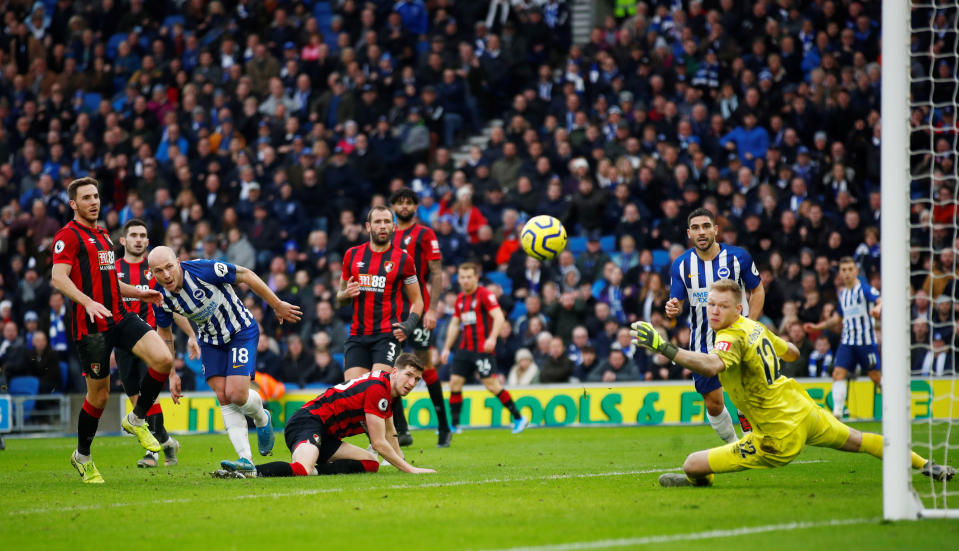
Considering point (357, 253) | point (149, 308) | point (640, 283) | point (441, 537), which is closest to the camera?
point (441, 537)

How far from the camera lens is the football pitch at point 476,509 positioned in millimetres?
6066

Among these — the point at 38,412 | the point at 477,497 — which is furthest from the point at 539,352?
the point at 477,497

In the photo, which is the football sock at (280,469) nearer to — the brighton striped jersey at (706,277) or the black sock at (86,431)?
the black sock at (86,431)

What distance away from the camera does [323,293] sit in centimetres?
1923

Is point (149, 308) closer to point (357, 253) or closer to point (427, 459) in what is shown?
point (357, 253)

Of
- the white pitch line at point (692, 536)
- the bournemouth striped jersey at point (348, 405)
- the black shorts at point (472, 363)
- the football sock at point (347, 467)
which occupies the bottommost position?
the football sock at point (347, 467)

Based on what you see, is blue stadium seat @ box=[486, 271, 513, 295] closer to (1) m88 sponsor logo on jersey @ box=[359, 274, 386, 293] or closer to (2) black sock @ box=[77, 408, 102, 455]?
(1) m88 sponsor logo on jersey @ box=[359, 274, 386, 293]

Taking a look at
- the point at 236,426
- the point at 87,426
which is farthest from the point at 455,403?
the point at 87,426

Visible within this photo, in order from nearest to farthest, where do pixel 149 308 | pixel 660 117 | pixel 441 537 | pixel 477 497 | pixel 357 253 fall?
pixel 441 537 < pixel 477 497 < pixel 357 253 < pixel 149 308 < pixel 660 117

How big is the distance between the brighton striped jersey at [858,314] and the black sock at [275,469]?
31.0 feet

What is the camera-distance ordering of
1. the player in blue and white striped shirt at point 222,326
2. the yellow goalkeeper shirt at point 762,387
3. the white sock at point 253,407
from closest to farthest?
the yellow goalkeeper shirt at point 762,387, the player in blue and white striped shirt at point 222,326, the white sock at point 253,407

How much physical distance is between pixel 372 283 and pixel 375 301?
18 cm

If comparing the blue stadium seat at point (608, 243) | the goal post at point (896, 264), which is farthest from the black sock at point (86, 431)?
the blue stadium seat at point (608, 243)

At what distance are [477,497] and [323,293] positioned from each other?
11.6m
